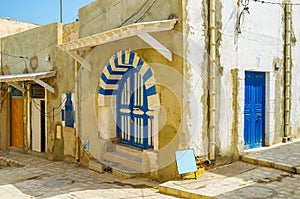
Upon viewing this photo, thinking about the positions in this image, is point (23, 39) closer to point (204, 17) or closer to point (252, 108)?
point (204, 17)

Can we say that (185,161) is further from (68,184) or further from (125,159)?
(68,184)

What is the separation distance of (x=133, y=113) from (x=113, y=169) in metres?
1.55

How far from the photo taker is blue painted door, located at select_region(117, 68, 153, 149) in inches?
303

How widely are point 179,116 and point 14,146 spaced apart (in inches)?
379

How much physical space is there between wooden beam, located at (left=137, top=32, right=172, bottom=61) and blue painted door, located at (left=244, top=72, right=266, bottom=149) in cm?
236

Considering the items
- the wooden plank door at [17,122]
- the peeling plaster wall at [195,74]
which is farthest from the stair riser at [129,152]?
the wooden plank door at [17,122]

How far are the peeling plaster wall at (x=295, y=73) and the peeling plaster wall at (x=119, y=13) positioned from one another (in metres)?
4.23

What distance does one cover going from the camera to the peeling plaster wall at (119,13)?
6566mm

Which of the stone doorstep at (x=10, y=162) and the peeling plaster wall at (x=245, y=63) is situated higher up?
the peeling plaster wall at (x=245, y=63)

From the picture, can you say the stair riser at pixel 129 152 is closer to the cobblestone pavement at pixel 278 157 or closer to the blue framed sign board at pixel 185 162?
the blue framed sign board at pixel 185 162

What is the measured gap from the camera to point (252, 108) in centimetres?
761

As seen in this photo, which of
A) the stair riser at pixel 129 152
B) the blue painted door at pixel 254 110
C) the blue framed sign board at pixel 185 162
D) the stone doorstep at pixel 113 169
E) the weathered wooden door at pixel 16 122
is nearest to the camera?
the blue framed sign board at pixel 185 162

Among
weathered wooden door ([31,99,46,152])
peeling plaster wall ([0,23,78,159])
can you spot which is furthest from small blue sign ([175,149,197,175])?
weathered wooden door ([31,99,46,152])

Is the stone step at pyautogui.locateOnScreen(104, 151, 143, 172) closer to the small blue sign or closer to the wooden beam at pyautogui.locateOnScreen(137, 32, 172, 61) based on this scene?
the small blue sign
